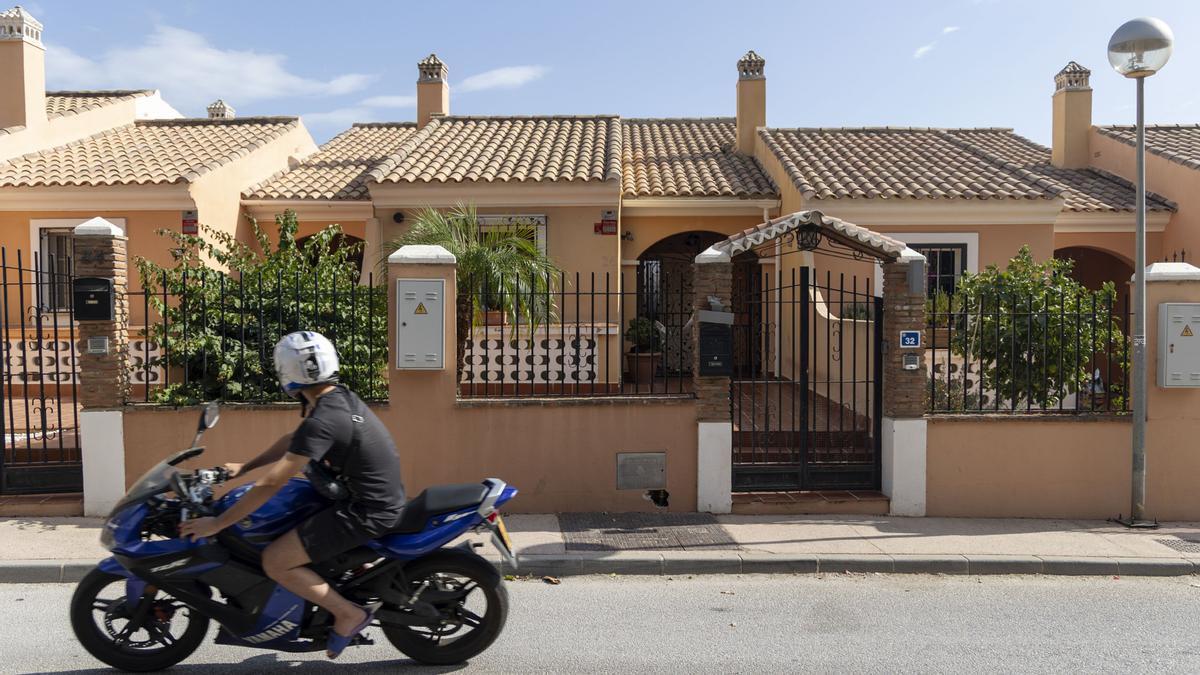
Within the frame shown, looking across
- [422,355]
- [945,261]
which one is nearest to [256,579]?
[422,355]

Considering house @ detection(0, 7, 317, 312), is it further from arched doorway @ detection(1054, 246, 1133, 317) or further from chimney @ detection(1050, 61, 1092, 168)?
chimney @ detection(1050, 61, 1092, 168)

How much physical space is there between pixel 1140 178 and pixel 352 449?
7.23 meters

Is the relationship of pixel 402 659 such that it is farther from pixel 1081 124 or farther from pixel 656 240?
pixel 1081 124

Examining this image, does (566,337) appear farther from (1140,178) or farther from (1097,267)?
(1097,267)

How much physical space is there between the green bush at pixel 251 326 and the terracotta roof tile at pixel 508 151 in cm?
455

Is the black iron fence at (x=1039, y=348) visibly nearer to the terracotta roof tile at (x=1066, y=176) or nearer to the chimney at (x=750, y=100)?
the terracotta roof tile at (x=1066, y=176)

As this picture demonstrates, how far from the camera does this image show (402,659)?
4.70 meters

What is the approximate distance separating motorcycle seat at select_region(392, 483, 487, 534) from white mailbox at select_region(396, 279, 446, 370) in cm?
324

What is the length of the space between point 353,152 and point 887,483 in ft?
44.3

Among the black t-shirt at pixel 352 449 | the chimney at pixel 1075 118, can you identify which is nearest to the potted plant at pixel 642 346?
the black t-shirt at pixel 352 449

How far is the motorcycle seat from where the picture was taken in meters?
4.31

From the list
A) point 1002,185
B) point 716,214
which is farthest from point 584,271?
point 1002,185

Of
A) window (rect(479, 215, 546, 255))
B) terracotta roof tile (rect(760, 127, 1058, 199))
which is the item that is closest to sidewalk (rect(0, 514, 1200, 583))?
window (rect(479, 215, 546, 255))

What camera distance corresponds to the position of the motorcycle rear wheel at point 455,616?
14.4 ft
